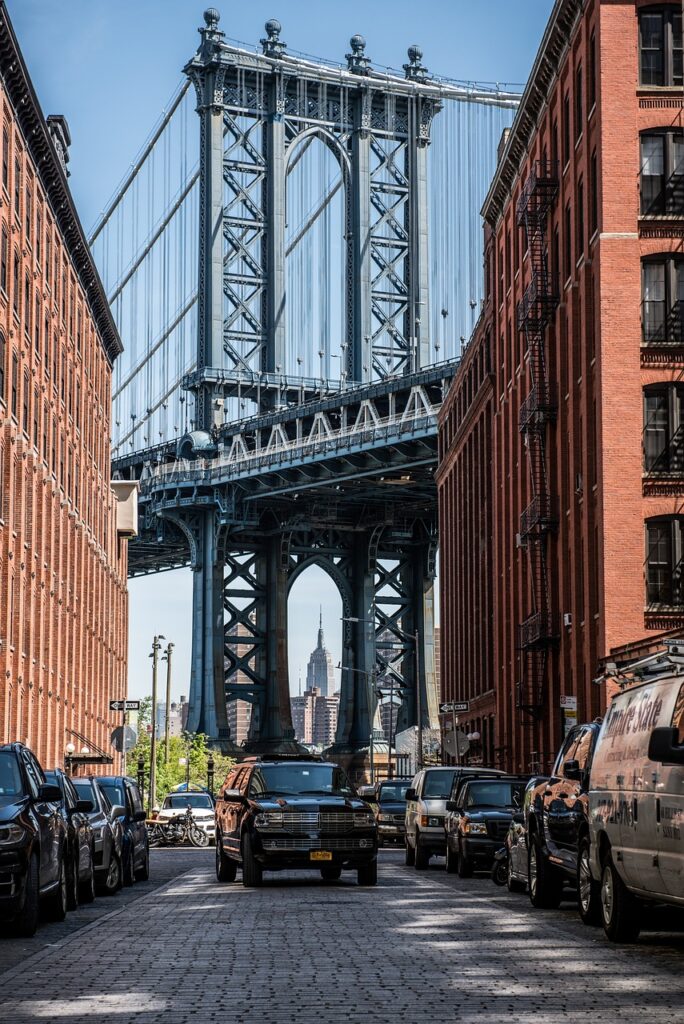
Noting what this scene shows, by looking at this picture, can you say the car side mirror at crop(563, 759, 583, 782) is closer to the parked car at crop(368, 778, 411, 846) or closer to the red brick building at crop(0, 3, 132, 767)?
the parked car at crop(368, 778, 411, 846)

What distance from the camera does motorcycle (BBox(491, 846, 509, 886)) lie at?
27203mm

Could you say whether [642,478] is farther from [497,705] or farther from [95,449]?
[95,449]

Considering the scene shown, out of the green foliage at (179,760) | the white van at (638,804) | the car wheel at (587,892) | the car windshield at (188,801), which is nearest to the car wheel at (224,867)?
the car wheel at (587,892)

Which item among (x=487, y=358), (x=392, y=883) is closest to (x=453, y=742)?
(x=487, y=358)

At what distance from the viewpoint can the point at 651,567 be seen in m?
45.4

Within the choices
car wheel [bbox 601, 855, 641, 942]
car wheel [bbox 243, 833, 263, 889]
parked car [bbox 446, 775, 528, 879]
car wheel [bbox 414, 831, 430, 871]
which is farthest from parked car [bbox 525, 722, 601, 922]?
car wheel [bbox 414, 831, 430, 871]

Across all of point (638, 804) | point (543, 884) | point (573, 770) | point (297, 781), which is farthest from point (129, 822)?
point (638, 804)

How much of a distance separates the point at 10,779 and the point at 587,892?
19.5 feet

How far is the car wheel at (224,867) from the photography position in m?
28.5

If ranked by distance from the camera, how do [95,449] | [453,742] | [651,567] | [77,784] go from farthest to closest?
[95,449]
[453,742]
[651,567]
[77,784]

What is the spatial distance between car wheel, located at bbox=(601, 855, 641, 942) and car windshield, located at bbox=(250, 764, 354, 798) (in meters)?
10.5

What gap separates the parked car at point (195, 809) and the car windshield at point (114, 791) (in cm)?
2486

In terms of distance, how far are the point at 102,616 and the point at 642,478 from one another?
52109 millimetres

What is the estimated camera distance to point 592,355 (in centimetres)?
4819
